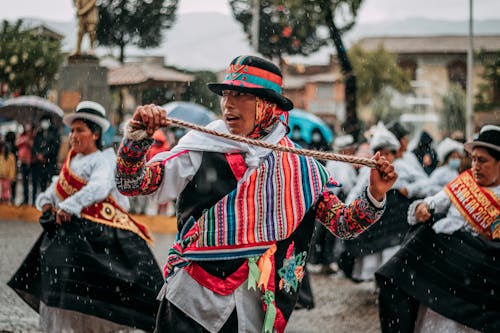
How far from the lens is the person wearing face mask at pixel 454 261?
5.27 metres

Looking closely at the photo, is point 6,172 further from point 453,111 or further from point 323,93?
point 323,93

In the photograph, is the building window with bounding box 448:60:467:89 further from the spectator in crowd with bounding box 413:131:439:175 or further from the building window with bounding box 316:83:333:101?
the spectator in crowd with bounding box 413:131:439:175

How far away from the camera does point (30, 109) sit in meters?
15.7

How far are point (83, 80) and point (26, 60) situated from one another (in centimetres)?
936

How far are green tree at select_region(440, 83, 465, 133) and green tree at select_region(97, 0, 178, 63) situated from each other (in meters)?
22.4

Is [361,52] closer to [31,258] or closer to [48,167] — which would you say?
[48,167]

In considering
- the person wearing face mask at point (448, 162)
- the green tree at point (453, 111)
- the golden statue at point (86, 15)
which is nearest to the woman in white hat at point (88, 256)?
the person wearing face mask at point (448, 162)

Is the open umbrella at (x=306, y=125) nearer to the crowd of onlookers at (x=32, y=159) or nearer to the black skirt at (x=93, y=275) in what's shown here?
the crowd of onlookers at (x=32, y=159)

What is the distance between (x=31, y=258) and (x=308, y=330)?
110 inches

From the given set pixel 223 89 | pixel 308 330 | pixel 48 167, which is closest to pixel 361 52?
pixel 48 167

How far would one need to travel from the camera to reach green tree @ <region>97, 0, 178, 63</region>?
40.0 metres

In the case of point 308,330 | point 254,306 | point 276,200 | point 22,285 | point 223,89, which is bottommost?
point 308,330

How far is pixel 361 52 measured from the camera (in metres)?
53.3

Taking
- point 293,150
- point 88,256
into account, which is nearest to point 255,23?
point 88,256
